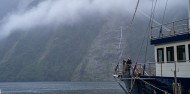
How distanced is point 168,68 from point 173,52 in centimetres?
141

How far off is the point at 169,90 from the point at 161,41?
4626 millimetres

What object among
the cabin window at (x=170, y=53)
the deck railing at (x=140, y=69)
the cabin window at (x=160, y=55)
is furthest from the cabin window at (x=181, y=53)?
the deck railing at (x=140, y=69)

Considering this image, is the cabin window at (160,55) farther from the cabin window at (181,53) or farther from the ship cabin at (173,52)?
the cabin window at (181,53)

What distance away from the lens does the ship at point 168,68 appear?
28.7 metres

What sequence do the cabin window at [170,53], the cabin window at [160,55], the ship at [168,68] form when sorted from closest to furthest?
the ship at [168,68] → the cabin window at [170,53] → the cabin window at [160,55]

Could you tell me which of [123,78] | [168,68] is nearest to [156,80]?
[168,68]

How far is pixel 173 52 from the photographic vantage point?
31.2m

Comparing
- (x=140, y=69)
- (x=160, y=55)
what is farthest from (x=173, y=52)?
(x=140, y=69)

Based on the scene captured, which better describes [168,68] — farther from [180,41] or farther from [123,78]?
[123,78]

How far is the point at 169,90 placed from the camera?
98.8 ft

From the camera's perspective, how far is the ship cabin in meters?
29.3

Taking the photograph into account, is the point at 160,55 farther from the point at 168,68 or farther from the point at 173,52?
the point at 168,68

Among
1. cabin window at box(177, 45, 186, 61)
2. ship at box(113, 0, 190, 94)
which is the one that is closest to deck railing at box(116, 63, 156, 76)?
ship at box(113, 0, 190, 94)

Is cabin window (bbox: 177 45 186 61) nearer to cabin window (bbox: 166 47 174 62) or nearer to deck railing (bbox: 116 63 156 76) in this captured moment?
cabin window (bbox: 166 47 174 62)
